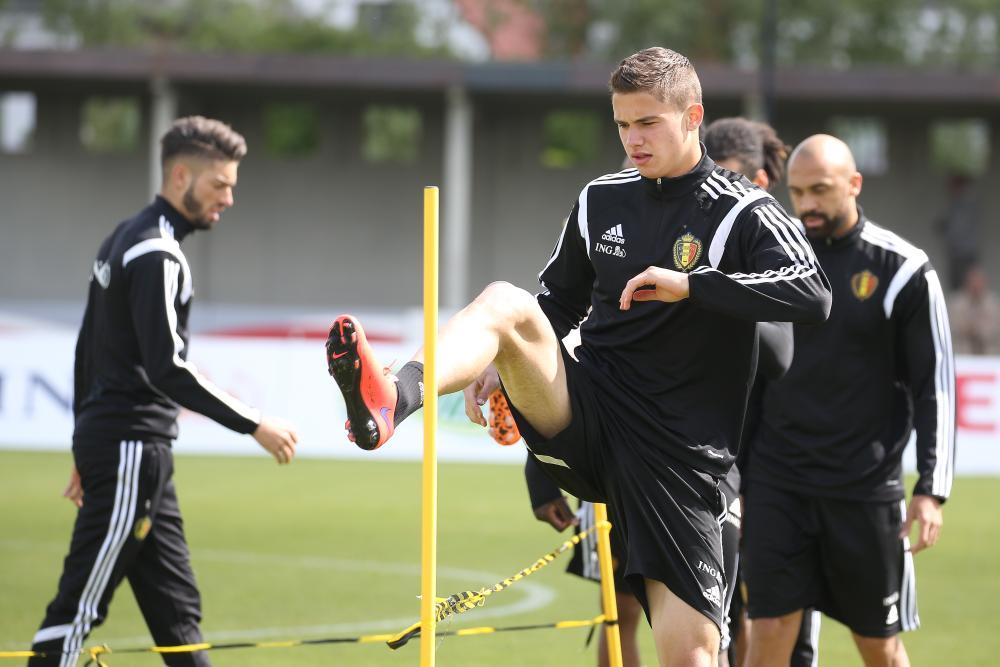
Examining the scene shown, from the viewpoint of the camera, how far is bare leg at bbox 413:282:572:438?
3801 mm

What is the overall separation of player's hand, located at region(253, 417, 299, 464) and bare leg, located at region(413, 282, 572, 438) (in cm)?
128

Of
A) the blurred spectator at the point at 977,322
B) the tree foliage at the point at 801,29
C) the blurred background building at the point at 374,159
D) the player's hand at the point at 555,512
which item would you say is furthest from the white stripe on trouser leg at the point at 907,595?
the tree foliage at the point at 801,29

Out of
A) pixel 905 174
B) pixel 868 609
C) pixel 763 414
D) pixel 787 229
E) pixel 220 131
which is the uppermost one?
pixel 905 174

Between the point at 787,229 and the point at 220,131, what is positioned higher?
the point at 220,131

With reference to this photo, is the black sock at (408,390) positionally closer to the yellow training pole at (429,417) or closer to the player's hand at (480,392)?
the yellow training pole at (429,417)

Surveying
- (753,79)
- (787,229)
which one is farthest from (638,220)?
(753,79)

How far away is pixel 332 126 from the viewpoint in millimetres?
33281

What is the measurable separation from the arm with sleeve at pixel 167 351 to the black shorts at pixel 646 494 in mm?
1400

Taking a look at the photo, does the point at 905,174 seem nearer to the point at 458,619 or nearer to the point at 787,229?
the point at 458,619

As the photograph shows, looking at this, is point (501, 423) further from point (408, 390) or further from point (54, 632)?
point (54, 632)

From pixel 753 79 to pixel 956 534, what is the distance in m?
18.6

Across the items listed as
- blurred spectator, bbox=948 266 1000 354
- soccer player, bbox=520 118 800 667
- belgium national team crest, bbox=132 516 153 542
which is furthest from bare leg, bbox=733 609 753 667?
blurred spectator, bbox=948 266 1000 354

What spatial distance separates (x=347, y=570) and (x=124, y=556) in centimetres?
440

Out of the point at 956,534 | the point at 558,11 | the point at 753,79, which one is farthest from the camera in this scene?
the point at 558,11
